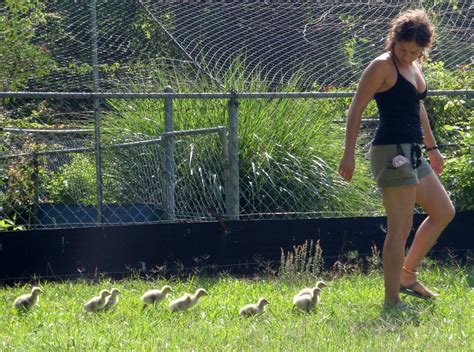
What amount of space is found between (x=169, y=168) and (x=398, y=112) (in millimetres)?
3378

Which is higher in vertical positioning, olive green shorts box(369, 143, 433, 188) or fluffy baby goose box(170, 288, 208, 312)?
olive green shorts box(369, 143, 433, 188)

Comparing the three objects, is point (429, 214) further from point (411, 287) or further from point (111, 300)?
point (111, 300)

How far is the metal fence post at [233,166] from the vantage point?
9.08 m

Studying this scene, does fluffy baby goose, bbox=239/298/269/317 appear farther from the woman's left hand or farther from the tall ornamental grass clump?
the tall ornamental grass clump

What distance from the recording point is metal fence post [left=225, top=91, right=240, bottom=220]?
908 cm

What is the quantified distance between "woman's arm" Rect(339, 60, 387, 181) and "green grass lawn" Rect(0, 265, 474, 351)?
3.05 feet

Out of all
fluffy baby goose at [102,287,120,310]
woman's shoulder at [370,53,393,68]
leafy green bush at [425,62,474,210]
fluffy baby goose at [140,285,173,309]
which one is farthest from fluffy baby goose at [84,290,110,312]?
leafy green bush at [425,62,474,210]

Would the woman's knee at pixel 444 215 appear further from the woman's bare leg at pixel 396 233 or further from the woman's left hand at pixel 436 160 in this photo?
the woman's left hand at pixel 436 160

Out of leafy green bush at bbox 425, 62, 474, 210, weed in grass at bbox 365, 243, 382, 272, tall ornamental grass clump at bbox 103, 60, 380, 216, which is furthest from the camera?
tall ornamental grass clump at bbox 103, 60, 380, 216

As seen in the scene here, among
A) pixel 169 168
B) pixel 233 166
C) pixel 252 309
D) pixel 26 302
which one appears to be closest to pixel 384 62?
pixel 252 309

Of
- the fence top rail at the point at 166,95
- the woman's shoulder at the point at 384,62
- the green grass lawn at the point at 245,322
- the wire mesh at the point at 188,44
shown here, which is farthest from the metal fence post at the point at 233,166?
the woman's shoulder at the point at 384,62

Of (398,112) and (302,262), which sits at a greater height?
(398,112)

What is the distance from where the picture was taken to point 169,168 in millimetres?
9422

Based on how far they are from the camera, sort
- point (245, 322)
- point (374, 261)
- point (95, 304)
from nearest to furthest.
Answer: point (245, 322)
point (95, 304)
point (374, 261)
